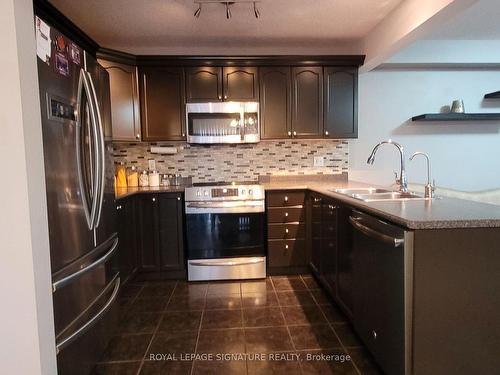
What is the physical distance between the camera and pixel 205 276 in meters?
2.92

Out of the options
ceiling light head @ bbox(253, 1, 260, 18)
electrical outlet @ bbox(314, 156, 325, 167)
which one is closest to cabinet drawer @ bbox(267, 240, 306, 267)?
electrical outlet @ bbox(314, 156, 325, 167)

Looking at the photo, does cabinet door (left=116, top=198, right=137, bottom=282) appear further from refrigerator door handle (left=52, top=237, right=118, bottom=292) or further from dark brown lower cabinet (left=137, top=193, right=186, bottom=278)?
refrigerator door handle (left=52, top=237, right=118, bottom=292)

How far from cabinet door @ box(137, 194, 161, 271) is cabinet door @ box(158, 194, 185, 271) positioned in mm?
47

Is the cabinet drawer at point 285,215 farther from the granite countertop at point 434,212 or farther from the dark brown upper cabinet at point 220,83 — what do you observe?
the dark brown upper cabinet at point 220,83

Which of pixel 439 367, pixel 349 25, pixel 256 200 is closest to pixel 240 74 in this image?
pixel 349 25

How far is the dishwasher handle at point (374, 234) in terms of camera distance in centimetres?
131

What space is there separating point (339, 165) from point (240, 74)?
155 centimetres

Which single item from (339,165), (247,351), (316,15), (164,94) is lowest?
(247,351)

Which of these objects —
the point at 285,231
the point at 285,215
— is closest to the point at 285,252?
the point at 285,231

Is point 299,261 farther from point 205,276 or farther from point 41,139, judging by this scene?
point 41,139

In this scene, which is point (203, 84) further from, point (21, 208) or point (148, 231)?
point (21, 208)

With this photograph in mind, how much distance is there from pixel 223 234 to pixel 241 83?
1.58 meters

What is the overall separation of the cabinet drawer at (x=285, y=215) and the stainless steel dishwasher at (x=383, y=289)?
1.13 m

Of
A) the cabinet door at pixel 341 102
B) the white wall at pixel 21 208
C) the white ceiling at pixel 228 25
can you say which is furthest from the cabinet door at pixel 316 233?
the white wall at pixel 21 208
